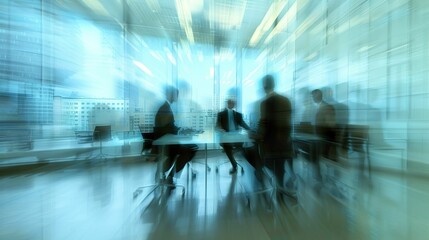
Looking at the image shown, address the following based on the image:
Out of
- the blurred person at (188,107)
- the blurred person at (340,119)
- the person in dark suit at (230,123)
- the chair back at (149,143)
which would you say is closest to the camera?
the blurred person at (340,119)

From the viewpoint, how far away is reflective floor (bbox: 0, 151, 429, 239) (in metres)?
1.42

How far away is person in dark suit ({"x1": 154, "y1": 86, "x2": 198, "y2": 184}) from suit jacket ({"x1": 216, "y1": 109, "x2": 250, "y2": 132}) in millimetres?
Result: 582

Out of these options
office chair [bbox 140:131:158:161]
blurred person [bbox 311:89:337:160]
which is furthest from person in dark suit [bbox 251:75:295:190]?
office chair [bbox 140:131:158:161]

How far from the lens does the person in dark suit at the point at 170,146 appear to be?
225cm

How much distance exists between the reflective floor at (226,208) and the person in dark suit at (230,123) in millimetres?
241

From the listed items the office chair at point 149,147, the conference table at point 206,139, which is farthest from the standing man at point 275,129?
the office chair at point 149,147

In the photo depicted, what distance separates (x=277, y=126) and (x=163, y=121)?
1344 mm

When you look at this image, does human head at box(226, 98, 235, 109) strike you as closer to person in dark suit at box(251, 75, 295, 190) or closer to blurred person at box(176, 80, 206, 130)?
blurred person at box(176, 80, 206, 130)

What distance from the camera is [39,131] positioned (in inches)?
104

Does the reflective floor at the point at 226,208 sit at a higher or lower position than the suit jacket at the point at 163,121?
lower

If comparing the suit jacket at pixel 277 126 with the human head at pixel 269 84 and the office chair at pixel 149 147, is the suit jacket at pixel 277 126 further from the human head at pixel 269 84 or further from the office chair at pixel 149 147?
the office chair at pixel 149 147

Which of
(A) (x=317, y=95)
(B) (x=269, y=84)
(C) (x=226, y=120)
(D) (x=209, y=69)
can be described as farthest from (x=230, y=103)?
(A) (x=317, y=95)

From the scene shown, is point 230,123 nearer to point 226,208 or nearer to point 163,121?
point 163,121

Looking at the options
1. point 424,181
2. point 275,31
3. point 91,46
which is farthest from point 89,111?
point 424,181
